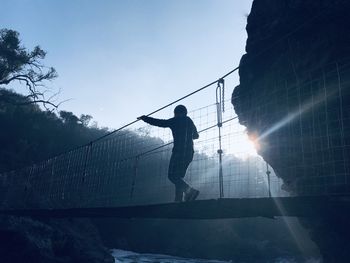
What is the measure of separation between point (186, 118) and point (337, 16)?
9.77 meters

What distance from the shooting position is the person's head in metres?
6.93

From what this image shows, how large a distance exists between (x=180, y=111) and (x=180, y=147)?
2.47 feet

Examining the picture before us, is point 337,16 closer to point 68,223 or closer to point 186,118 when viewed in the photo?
point 186,118

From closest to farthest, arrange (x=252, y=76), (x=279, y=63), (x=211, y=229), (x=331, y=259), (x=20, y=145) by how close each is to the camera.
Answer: (x=331, y=259) → (x=279, y=63) → (x=252, y=76) → (x=20, y=145) → (x=211, y=229)

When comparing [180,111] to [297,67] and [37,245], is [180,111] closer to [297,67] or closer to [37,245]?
[37,245]

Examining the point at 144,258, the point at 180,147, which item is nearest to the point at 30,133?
the point at 144,258

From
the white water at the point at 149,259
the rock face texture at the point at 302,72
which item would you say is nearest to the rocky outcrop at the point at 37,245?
the rock face texture at the point at 302,72

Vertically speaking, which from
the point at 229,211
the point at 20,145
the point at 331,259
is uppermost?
the point at 20,145

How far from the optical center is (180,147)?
22.0ft

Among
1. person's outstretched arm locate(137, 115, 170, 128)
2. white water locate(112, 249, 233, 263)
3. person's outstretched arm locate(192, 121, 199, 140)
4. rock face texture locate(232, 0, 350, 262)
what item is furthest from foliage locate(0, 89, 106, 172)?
person's outstretched arm locate(192, 121, 199, 140)

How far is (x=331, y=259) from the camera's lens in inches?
606

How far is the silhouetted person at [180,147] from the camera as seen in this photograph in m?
6.51

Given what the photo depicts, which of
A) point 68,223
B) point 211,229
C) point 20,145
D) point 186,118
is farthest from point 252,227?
point 186,118

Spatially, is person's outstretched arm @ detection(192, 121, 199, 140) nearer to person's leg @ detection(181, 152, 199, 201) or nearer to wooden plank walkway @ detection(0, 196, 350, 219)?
person's leg @ detection(181, 152, 199, 201)
